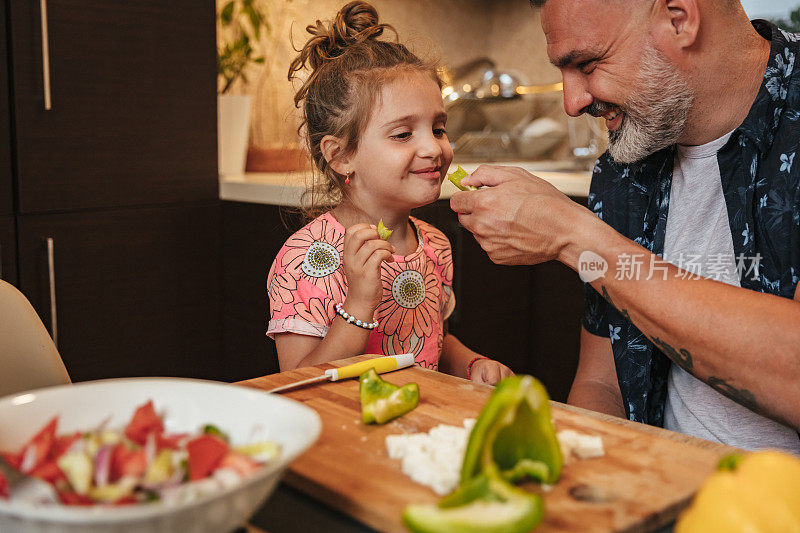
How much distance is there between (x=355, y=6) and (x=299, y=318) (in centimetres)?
67

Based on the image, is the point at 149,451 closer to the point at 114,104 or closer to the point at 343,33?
the point at 343,33

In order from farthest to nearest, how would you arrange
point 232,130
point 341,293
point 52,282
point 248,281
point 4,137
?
point 232,130 < point 248,281 < point 52,282 < point 4,137 < point 341,293

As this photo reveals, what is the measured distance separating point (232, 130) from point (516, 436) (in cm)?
204

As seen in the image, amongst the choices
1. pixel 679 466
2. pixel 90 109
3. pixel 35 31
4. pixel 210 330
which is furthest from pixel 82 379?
pixel 679 466

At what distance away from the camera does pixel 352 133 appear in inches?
57.1

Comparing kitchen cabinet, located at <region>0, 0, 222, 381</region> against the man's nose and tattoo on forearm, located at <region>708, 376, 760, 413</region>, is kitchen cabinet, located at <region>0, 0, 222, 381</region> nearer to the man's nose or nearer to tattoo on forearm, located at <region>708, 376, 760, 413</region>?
the man's nose

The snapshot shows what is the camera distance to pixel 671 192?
1301mm

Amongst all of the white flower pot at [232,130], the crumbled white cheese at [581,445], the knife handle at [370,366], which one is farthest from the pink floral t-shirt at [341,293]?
the white flower pot at [232,130]

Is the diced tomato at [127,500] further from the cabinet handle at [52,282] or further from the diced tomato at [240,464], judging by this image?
the cabinet handle at [52,282]

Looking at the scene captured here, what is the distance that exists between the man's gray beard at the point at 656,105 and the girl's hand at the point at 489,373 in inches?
17.0

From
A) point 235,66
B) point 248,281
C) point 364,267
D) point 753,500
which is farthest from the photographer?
point 235,66

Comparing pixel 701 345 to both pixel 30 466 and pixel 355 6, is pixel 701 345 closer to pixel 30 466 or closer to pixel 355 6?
pixel 30 466

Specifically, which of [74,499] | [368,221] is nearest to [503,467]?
[74,499]

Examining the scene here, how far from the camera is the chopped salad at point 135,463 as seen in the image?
0.49 m
